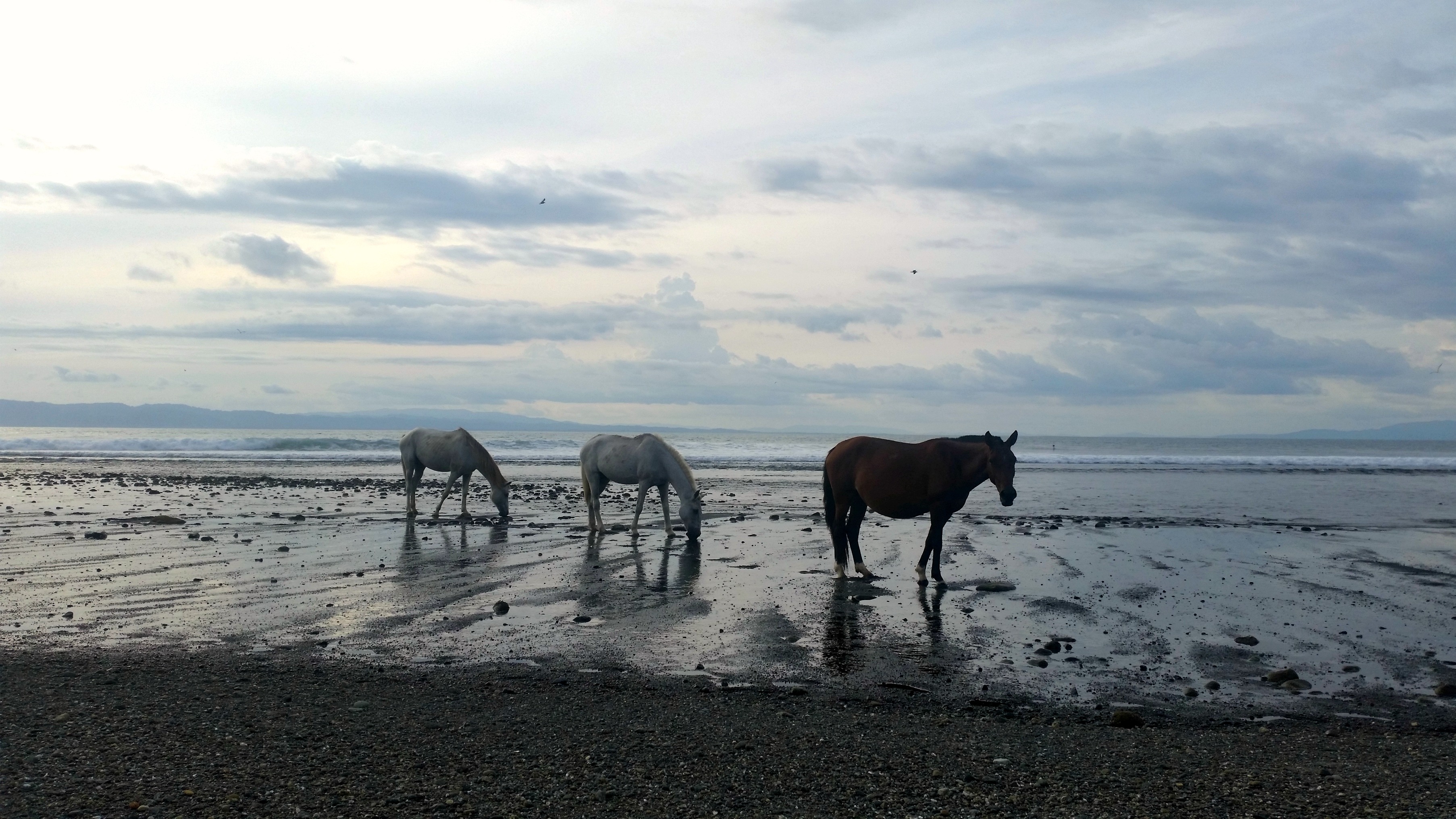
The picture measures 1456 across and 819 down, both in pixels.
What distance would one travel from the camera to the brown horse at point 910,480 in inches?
498

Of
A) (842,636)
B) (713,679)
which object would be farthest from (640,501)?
(713,679)

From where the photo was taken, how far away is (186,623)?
918 centimetres

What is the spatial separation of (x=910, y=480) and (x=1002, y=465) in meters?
1.24

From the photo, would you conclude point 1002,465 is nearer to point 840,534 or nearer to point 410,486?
point 840,534

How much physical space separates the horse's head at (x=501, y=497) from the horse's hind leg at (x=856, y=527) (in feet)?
31.7

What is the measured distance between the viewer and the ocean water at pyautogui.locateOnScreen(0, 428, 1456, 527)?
24.0 metres

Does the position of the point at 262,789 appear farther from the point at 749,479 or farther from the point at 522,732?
the point at 749,479

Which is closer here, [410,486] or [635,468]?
[635,468]

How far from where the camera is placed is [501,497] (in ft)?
69.6

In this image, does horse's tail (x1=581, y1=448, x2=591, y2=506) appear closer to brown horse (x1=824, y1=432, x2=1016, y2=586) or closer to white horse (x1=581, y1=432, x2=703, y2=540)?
white horse (x1=581, y1=432, x2=703, y2=540)

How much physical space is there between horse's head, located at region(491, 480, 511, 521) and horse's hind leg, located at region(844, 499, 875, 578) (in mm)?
9662

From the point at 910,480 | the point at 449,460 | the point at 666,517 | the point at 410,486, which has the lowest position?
the point at 666,517

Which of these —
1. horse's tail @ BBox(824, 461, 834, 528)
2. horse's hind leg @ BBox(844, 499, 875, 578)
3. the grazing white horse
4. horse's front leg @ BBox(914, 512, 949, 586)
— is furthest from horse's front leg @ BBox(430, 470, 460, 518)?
horse's front leg @ BBox(914, 512, 949, 586)

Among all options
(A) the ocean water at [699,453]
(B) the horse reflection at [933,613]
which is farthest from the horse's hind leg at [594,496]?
(A) the ocean water at [699,453]
